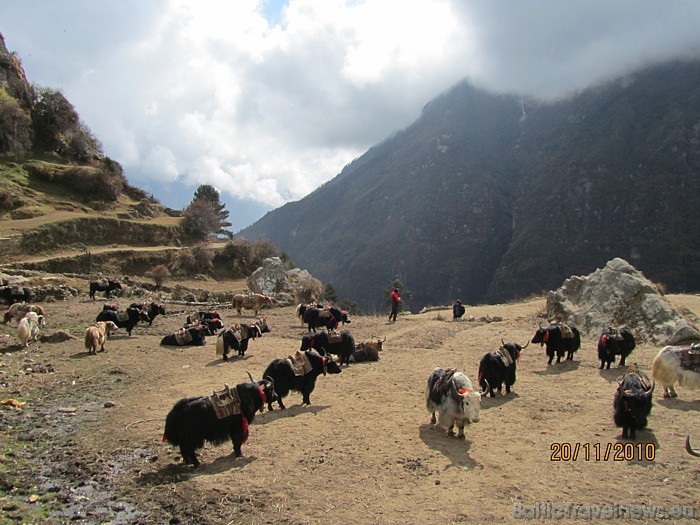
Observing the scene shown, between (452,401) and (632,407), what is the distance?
271 centimetres

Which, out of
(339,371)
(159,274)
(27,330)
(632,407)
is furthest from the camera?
(159,274)

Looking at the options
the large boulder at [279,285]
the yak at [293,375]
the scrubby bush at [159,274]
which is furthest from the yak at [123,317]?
the scrubby bush at [159,274]

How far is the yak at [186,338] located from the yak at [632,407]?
1247cm

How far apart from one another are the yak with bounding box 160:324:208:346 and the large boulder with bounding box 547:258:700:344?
13152 millimetres

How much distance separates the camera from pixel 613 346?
11.4 m

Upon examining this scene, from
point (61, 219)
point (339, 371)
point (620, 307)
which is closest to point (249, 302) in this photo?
Result: point (339, 371)

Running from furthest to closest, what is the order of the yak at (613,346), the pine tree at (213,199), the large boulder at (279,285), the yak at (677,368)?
1. the pine tree at (213,199)
2. the large boulder at (279,285)
3. the yak at (613,346)
4. the yak at (677,368)

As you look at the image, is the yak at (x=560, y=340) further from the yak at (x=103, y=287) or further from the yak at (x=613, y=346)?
the yak at (x=103, y=287)

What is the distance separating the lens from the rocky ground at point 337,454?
5.38 m

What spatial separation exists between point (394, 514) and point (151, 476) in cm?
329

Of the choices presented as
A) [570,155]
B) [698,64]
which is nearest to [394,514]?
[570,155]

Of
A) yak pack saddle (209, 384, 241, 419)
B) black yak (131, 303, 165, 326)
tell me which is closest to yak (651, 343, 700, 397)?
yak pack saddle (209, 384, 241, 419)
